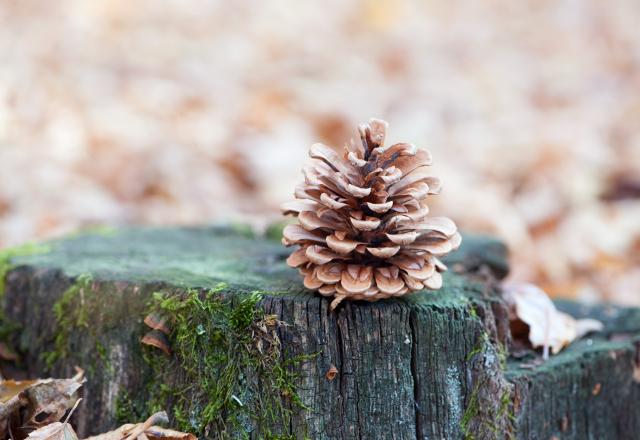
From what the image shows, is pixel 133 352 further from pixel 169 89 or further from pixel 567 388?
pixel 169 89

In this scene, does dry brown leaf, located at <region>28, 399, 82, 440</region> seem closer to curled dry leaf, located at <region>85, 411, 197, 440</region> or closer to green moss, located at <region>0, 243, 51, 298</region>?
curled dry leaf, located at <region>85, 411, 197, 440</region>

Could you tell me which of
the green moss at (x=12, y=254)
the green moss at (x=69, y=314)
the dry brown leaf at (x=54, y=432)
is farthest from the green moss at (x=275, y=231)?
the dry brown leaf at (x=54, y=432)

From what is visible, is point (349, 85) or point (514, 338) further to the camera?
point (349, 85)

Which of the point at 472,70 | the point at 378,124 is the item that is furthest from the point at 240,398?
the point at 472,70

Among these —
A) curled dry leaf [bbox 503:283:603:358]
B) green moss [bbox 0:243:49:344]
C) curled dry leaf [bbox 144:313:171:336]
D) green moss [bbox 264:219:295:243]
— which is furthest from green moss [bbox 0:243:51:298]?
curled dry leaf [bbox 503:283:603:358]

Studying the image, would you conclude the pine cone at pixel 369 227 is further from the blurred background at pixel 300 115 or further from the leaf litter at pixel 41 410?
the blurred background at pixel 300 115

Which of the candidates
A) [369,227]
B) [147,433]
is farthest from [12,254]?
[369,227]

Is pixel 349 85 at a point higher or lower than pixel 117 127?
higher
